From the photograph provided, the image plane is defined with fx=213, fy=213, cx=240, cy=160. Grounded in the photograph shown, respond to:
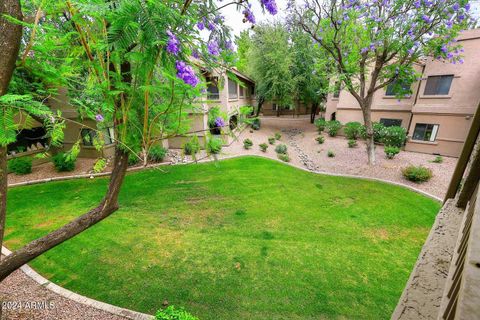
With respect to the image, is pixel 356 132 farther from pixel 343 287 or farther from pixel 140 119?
pixel 140 119

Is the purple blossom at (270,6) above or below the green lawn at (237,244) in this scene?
above

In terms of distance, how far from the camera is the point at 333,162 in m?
14.9

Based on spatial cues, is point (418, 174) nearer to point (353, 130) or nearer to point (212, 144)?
point (353, 130)

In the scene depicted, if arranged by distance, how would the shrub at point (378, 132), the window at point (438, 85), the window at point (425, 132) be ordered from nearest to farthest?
the window at point (438, 85), the window at point (425, 132), the shrub at point (378, 132)

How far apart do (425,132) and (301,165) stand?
9.37 meters

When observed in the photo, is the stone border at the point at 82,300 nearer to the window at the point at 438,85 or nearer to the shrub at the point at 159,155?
the shrub at the point at 159,155

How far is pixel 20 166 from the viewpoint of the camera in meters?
11.7

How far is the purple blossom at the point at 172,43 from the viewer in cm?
223

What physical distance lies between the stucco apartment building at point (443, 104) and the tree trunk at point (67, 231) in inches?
656

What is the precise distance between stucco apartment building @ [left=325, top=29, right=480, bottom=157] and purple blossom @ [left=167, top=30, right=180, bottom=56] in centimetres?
1589

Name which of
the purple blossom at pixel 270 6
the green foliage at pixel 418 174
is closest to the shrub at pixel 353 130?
the green foliage at pixel 418 174

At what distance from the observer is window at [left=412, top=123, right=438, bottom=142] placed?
15.0 meters

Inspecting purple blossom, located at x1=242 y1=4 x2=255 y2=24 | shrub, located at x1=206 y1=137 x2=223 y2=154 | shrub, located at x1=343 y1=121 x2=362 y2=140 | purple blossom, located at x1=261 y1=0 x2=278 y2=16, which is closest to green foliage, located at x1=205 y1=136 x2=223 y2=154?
shrub, located at x1=206 y1=137 x2=223 y2=154

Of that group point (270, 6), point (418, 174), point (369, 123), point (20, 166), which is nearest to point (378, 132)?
point (369, 123)
